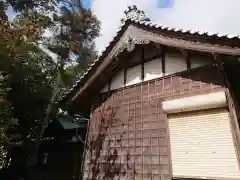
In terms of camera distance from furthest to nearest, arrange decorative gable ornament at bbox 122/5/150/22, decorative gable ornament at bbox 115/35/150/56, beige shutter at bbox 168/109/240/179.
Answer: decorative gable ornament at bbox 122/5/150/22, decorative gable ornament at bbox 115/35/150/56, beige shutter at bbox 168/109/240/179

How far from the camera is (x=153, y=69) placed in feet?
24.4

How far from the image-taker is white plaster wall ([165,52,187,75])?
6750 mm

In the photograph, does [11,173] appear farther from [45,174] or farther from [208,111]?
[208,111]

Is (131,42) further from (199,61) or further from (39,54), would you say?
(39,54)

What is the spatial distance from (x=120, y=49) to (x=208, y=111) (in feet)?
12.2

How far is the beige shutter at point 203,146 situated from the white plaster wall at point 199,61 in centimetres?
149

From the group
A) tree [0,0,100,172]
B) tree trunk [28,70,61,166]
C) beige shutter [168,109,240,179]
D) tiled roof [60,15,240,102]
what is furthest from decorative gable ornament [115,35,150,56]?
tree trunk [28,70,61,166]

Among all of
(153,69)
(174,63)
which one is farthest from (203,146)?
(153,69)

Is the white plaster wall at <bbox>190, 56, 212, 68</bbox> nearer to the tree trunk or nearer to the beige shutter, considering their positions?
the beige shutter

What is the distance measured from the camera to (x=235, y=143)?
5.11 metres

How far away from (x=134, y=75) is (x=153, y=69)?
0.84 metres

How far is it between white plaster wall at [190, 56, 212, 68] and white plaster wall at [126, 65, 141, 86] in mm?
2015

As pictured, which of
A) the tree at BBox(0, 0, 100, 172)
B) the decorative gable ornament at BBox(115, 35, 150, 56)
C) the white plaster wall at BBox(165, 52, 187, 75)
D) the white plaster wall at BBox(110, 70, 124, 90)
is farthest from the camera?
Answer: the tree at BBox(0, 0, 100, 172)

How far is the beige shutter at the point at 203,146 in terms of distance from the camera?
16.8ft
